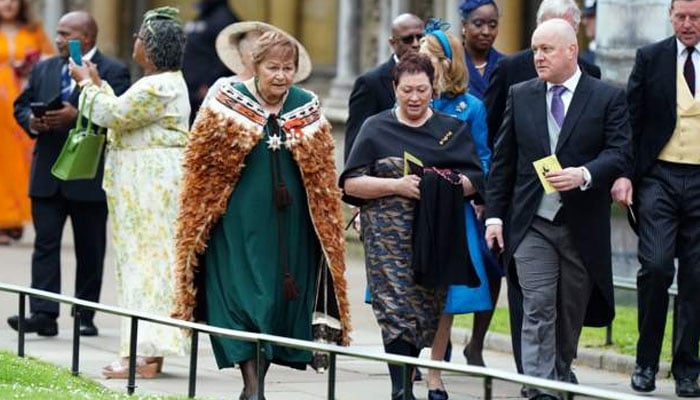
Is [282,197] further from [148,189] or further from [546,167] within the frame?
[148,189]

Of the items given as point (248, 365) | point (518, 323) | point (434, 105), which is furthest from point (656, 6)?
point (248, 365)

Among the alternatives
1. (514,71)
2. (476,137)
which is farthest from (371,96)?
(476,137)

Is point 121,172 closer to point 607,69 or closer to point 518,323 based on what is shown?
point 518,323

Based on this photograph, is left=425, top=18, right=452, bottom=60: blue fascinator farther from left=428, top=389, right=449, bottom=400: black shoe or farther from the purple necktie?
left=428, top=389, right=449, bottom=400: black shoe

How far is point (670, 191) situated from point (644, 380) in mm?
982

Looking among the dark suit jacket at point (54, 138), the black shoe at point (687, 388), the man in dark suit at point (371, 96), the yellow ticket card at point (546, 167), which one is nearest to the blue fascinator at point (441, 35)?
the man in dark suit at point (371, 96)

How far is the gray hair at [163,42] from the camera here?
506 inches

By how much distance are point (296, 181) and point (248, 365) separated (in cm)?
90

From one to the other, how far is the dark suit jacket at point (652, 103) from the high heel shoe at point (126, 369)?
271cm

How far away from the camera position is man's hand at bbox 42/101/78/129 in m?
14.6

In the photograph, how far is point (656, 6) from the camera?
1630 cm

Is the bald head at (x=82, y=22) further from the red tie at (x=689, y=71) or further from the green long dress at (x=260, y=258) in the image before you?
the red tie at (x=689, y=71)

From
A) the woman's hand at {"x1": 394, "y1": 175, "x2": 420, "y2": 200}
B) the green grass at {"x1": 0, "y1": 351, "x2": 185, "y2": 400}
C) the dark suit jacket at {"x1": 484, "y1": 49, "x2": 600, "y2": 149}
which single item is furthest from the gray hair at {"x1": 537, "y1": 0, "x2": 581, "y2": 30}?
the green grass at {"x1": 0, "y1": 351, "x2": 185, "y2": 400}

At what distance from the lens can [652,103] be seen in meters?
12.6
